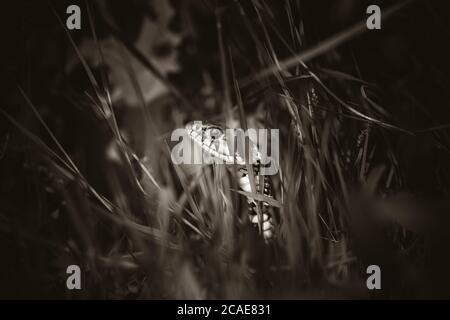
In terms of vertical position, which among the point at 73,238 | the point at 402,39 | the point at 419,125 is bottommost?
the point at 73,238

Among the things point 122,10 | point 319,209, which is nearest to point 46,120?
point 122,10

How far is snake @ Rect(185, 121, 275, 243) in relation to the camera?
63 centimetres

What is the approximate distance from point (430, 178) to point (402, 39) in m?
0.22

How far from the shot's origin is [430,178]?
2.03 feet

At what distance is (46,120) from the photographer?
687 mm

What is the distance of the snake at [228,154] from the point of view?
632mm

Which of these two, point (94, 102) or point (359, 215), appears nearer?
point (359, 215)

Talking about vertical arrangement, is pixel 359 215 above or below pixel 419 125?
below

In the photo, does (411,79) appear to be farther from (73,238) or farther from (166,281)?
(73,238)

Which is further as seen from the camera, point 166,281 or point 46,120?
point 46,120

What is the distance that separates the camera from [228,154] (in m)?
0.64

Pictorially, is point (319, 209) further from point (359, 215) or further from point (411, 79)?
point (411, 79)
